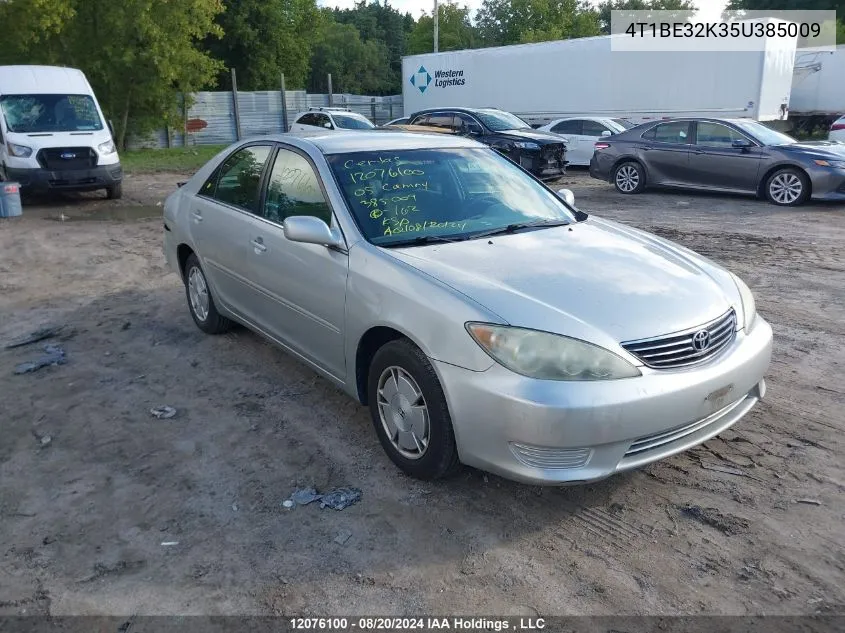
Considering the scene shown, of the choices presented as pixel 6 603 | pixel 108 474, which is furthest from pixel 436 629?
pixel 108 474

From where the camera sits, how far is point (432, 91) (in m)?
26.1

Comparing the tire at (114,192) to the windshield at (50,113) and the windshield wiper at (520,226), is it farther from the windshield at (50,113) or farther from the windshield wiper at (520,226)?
the windshield wiper at (520,226)

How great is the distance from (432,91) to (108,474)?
24.1m

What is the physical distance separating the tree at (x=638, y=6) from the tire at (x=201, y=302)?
55.4 meters

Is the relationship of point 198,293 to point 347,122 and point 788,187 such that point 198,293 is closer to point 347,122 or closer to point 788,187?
point 788,187

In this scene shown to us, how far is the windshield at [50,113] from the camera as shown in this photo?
42.5 feet

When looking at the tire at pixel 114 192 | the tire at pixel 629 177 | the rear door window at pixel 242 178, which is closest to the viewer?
the rear door window at pixel 242 178

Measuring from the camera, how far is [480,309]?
10.5ft

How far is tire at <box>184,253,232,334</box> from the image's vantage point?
5.69 metres

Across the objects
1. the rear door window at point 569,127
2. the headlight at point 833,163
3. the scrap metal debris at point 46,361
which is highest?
the rear door window at point 569,127

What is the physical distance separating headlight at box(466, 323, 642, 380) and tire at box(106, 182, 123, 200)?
503 inches

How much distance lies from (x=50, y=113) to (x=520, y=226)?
12.2 m

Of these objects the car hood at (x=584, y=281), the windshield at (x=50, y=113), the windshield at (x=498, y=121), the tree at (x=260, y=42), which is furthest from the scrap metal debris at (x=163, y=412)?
the tree at (x=260, y=42)

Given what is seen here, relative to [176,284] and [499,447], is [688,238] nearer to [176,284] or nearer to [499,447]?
[176,284]
